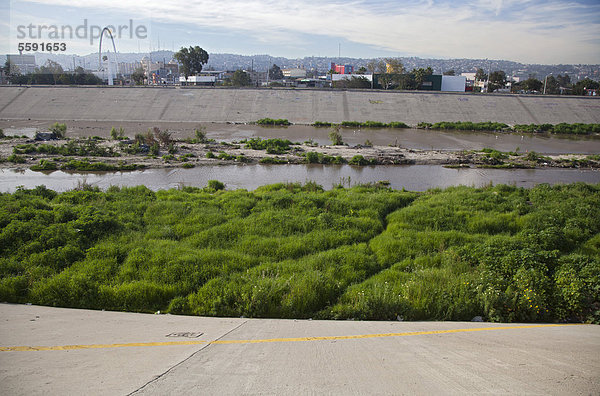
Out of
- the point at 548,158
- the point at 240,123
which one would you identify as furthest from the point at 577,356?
the point at 240,123

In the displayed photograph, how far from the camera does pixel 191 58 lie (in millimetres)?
76188

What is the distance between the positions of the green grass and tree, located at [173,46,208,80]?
70.6 metres

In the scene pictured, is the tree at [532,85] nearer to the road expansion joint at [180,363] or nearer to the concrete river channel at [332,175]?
the concrete river channel at [332,175]

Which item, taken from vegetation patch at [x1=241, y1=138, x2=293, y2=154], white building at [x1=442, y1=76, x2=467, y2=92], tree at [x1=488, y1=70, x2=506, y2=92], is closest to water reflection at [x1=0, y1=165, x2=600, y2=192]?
vegetation patch at [x1=241, y1=138, x2=293, y2=154]

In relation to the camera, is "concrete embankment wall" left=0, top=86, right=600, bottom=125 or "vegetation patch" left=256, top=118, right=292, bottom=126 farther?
"concrete embankment wall" left=0, top=86, right=600, bottom=125

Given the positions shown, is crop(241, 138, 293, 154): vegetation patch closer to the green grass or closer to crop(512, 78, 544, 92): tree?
the green grass

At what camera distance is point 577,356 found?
4215 millimetres

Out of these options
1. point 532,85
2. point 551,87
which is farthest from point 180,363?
point 551,87

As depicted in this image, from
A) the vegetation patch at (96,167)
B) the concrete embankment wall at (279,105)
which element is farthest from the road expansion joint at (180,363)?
the concrete embankment wall at (279,105)

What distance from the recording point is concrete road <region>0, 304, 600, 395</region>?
3.44 m

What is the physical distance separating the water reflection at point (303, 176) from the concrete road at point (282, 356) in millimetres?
11022

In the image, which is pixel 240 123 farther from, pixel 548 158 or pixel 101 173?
pixel 548 158

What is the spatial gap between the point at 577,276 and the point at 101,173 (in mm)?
18839

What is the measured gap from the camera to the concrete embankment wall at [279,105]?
40750 mm
